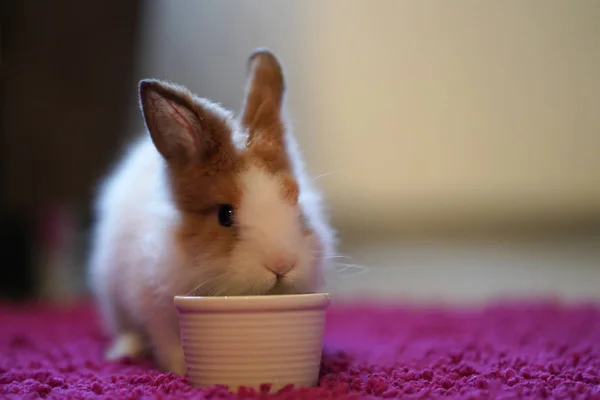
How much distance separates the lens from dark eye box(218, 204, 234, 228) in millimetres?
1221

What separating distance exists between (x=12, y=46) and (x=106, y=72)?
405 millimetres

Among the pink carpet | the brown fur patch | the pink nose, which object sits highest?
the brown fur patch

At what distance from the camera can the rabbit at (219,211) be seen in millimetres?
1175

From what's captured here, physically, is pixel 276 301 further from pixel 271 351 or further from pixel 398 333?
pixel 398 333

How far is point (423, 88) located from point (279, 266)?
2.15m

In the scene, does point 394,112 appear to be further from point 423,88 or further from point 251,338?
point 251,338

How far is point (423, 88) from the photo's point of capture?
3109 millimetres

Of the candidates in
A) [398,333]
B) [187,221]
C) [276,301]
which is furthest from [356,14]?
[276,301]

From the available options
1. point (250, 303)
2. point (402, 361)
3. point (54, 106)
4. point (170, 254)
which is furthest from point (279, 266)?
point (54, 106)

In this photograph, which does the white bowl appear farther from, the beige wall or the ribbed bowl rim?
the beige wall

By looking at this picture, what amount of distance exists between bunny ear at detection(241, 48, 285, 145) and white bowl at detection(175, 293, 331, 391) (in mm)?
384

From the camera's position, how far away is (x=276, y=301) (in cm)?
107

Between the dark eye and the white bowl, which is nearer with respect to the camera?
the white bowl

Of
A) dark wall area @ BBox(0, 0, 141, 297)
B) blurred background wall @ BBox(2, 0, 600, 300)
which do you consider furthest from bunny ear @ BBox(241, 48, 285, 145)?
dark wall area @ BBox(0, 0, 141, 297)
